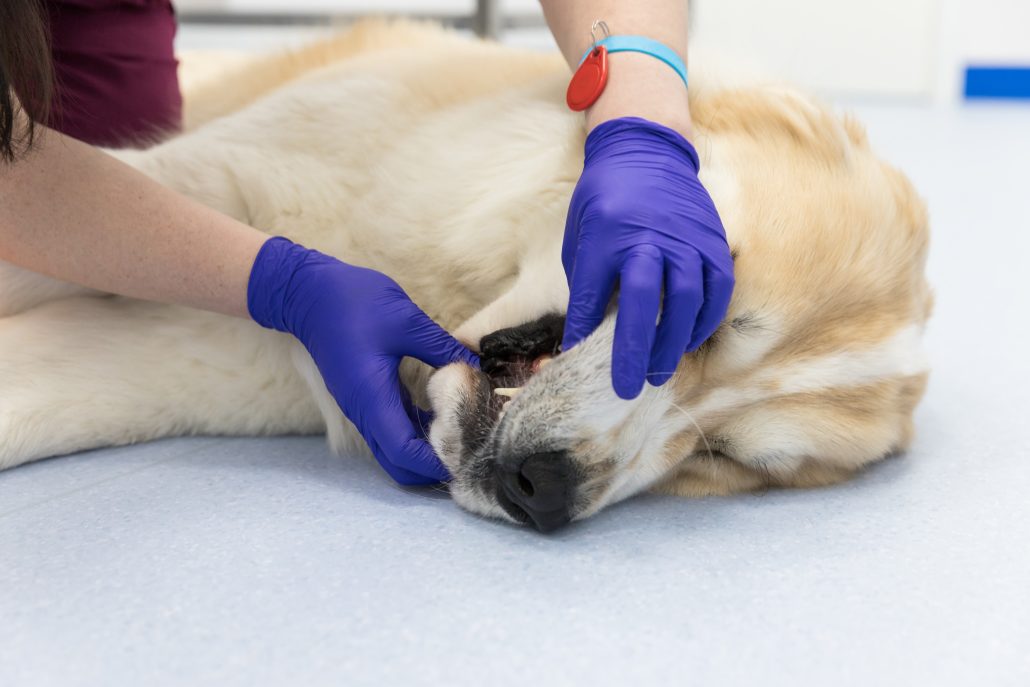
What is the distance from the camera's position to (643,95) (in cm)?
149

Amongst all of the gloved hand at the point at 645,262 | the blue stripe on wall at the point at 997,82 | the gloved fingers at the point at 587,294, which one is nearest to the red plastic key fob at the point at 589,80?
the gloved hand at the point at 645,262

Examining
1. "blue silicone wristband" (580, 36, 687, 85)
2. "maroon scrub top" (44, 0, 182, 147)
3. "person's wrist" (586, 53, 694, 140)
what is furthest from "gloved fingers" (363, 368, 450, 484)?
"maroon scrub top" (44, 0, 182, 147)

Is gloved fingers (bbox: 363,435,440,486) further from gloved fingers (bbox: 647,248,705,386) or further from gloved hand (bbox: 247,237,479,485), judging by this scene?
gloved fingers (bbox: 647,248,705,386)

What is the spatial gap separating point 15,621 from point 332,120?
1047 mm

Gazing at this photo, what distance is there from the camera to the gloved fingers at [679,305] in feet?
4.04

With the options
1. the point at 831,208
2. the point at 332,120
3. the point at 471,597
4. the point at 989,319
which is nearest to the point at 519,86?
the point at 332,120

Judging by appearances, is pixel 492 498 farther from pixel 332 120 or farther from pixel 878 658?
pixel 332 120

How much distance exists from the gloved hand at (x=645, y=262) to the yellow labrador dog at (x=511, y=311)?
0.05 metres

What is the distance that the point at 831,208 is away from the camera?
141 cm

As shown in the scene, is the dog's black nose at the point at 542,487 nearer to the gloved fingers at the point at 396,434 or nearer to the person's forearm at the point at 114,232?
the gloved fingers at the point at 396,434

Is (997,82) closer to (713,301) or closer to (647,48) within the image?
(647,48)

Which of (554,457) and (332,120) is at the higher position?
(332,120)

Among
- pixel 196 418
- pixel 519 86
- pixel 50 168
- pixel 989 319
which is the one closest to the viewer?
pixel 50 168

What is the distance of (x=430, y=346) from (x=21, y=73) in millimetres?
716
